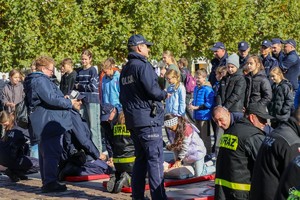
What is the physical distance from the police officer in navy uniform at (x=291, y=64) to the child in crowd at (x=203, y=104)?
6.17ft

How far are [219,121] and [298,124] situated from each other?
2.63 metres

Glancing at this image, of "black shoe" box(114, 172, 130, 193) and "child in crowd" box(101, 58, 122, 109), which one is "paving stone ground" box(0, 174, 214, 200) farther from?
"child in crowd" box(101, 58, 122, 109)

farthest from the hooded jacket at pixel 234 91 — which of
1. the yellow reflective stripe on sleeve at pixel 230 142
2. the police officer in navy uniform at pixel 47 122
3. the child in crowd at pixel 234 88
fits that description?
the yellow reflective stripe on sleeve at pixel 230 142

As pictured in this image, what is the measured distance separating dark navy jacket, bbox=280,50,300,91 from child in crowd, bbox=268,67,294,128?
1.07 meters

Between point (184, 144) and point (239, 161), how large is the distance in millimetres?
4035

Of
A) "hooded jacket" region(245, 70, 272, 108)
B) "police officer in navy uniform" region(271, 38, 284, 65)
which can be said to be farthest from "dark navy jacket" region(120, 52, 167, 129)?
"police officer in navy uniform" region(271, 38, 284, 65)

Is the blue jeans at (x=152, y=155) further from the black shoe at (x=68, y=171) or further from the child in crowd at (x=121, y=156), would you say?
the black shoe at (x=68, y=171)

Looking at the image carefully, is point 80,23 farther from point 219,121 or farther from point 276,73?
point 219,121

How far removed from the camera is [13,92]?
16953 mm

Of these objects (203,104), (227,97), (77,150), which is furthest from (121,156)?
(203,104)

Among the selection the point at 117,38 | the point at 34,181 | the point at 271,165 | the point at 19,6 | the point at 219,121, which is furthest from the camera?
the point at 117,38

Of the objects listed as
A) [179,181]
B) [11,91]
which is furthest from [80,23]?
[179,181]

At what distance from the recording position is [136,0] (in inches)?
1070

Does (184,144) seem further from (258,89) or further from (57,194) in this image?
(258,89)
